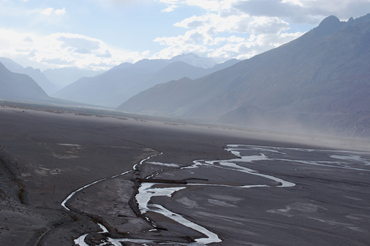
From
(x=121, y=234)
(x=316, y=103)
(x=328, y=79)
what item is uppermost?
(x=328, y=79)

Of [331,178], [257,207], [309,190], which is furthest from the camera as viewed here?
[331,178]

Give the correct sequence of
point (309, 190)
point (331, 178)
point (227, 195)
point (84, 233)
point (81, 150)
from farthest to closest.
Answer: point (81, 150), point (331, 178), point (309, 190), point (227, 195), point (84, 233)

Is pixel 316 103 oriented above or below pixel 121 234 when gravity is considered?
Result: above

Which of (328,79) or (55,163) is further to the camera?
(328,79)

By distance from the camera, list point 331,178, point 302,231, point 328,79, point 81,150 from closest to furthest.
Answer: point 302,231
point 331,178
point 81,150
point 328,79

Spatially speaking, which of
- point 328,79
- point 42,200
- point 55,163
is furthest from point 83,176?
point 328,79

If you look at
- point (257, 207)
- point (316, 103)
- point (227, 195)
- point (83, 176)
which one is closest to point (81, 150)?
point (83, 176)

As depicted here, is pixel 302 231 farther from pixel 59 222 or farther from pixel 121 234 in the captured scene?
pixel 59 222

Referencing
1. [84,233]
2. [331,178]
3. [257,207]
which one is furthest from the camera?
[331,178]

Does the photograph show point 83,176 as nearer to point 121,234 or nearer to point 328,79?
point 121,234
